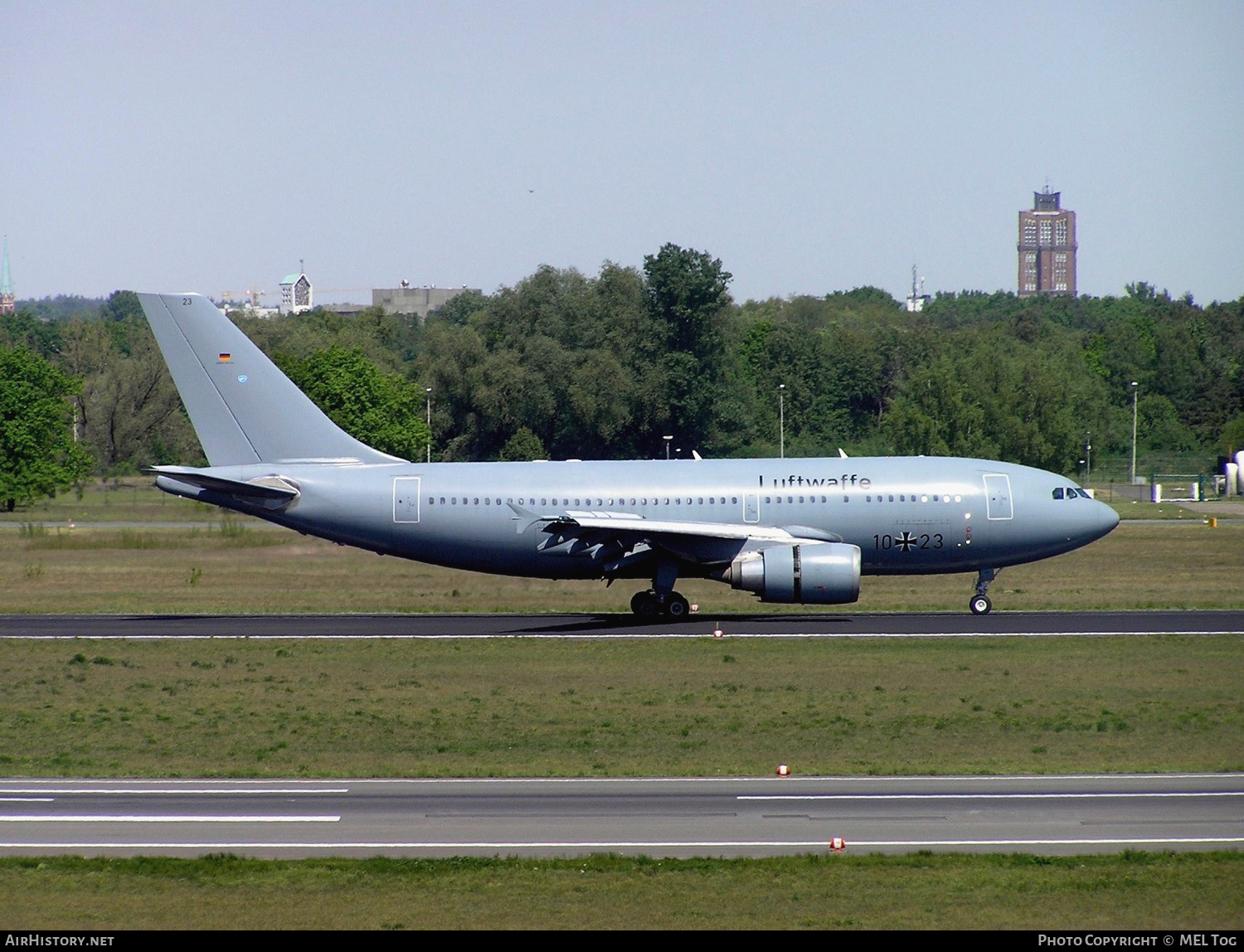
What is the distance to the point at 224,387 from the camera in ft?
129

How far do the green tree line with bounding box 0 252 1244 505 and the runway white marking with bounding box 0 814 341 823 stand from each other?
74.4 metres

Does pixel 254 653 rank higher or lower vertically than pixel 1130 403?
lower

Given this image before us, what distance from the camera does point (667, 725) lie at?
24219mm

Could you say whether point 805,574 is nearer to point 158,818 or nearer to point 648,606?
point 648,606

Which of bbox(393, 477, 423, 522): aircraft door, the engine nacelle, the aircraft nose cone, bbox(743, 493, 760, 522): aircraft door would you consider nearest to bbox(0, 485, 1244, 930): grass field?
the aircraft nose cone

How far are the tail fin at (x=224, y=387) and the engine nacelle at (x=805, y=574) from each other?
11112 mm

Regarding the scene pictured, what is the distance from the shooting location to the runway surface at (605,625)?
35500mm

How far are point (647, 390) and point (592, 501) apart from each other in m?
61.2

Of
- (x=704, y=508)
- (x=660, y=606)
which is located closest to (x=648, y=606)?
(x=660, y=606)

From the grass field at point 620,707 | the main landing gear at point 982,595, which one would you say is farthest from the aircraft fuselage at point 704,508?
the grass field at point 620,707

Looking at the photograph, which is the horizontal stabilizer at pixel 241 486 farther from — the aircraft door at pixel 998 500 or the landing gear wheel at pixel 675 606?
the aircraft door at pixel 998 500
